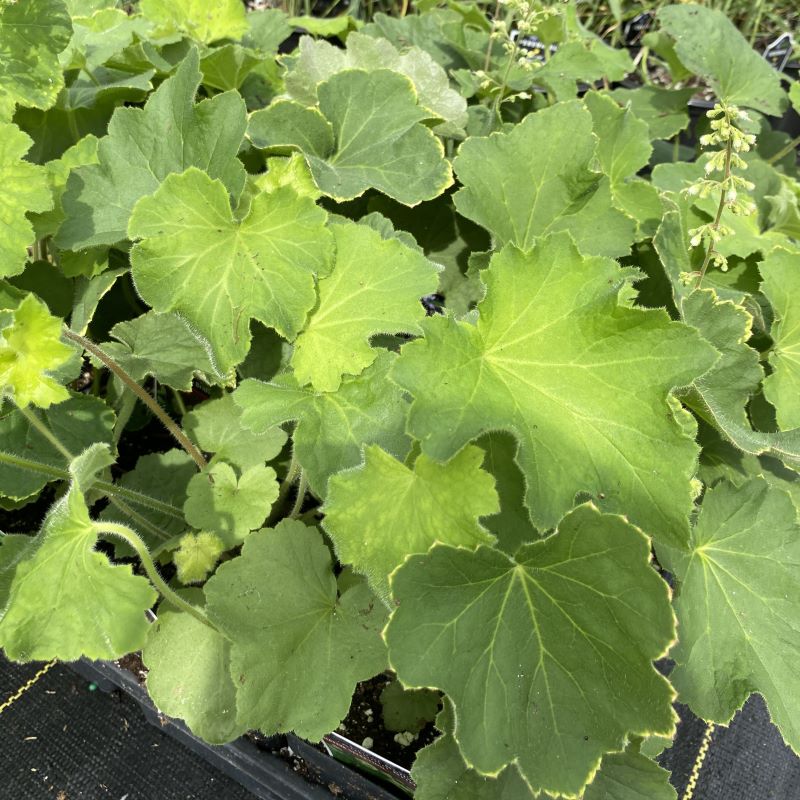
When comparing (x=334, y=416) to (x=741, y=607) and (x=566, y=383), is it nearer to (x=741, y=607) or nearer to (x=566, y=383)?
(x=566, y=383)

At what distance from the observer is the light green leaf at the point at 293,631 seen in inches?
42.9

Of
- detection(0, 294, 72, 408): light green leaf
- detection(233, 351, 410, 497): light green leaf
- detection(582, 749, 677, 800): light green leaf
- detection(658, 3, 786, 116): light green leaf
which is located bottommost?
detection(582, 749, 677, 800): light green leaf

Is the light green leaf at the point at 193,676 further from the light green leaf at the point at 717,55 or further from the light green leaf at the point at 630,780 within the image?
the light green leaf at the point at 717,55

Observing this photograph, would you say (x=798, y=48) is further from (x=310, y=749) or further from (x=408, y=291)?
(x=310, y=749)

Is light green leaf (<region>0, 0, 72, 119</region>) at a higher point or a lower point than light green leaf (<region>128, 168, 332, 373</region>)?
higher

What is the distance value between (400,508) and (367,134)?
2.75ft

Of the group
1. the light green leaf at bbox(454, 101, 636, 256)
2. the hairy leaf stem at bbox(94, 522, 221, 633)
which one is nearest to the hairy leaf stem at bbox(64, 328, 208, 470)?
the hairy leaf stem at bbox(94, 522, 221, 633)

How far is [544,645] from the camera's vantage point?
0.95 metres

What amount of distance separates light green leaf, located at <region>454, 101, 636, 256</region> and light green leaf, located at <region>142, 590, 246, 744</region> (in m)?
0.91

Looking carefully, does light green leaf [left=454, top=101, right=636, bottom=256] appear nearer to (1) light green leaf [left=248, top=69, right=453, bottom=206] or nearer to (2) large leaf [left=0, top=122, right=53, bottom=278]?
(1) light green leaf [left=248, top=69, right=453, bottom=206]

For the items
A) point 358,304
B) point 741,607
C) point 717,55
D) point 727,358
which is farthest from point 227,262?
point 717,55

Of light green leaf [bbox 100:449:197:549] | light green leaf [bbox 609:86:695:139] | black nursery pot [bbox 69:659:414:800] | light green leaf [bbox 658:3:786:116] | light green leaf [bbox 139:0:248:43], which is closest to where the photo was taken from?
black nursery pot [bbox 69:659:414:800]

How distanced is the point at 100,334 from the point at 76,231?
16.4 inches

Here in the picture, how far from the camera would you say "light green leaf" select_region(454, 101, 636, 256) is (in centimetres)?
133
